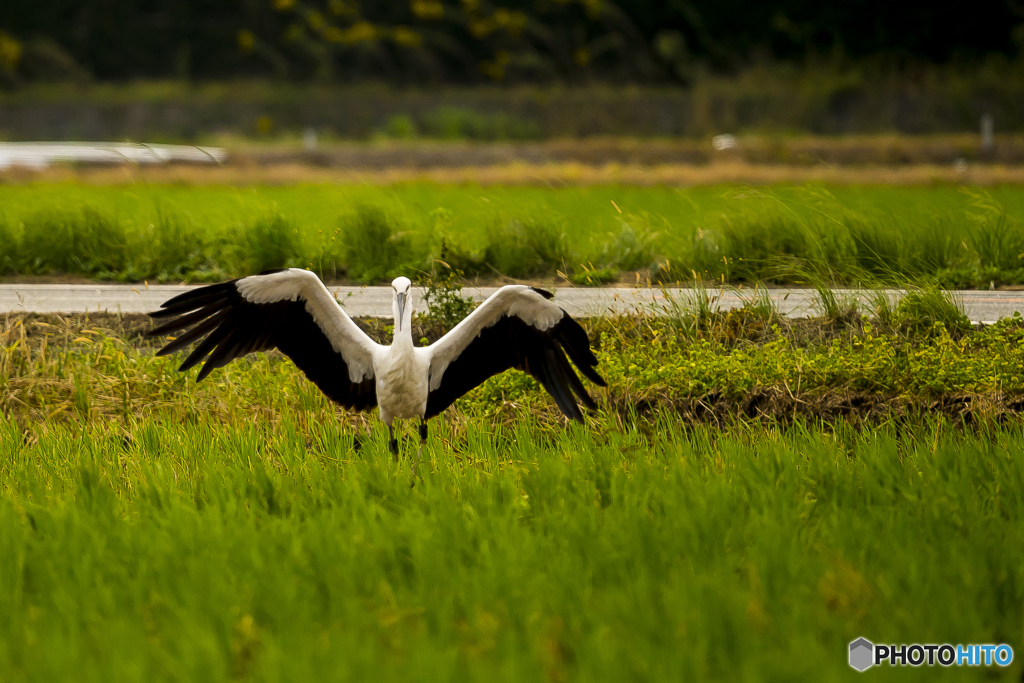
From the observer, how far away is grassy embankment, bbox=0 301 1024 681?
3033mm

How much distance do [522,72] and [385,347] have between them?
Result: 3352 centimetres

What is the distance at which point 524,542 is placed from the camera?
147 inches

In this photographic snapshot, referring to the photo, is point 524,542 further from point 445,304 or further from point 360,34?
point 360,34

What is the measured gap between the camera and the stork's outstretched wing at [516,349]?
16.2ft

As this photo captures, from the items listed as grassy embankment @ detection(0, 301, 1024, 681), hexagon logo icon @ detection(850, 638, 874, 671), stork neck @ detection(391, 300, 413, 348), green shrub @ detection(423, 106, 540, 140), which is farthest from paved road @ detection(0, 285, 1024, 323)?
green shrub @ detection(423, 106, 540, 140)

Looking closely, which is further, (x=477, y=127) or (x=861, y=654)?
(x=477, y=127)

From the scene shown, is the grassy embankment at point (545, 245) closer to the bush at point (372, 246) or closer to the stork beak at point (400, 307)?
the bush at point (372, 246)

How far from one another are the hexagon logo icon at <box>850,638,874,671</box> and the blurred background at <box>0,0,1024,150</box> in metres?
20.0

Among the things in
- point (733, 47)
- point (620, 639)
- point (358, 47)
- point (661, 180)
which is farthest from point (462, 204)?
point (358, 47)

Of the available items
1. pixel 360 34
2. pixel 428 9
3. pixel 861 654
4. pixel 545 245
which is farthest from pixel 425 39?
pixel 861 654

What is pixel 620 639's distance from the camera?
3.11 metres

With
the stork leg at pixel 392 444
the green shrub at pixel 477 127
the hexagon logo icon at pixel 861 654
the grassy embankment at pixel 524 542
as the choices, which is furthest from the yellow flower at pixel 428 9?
the hexagon logo icon at pixel 861 654

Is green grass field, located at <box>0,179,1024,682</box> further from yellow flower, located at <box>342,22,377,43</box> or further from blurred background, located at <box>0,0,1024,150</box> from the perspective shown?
yellow flower, located at <box>342,22,377,43</box>

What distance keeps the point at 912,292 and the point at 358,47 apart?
3387cm
